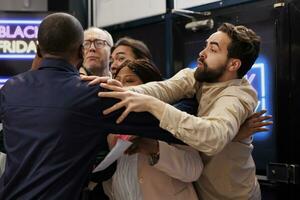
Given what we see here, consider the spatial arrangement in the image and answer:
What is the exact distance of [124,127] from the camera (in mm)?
1430

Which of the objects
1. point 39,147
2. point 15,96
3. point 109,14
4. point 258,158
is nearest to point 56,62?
point 15,96

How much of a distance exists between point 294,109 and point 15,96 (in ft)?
5.66

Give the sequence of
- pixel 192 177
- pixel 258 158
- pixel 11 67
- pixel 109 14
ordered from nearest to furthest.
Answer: pixel 192 177 < pixel 258 158 < pixel 11 67 < pixel 109 14

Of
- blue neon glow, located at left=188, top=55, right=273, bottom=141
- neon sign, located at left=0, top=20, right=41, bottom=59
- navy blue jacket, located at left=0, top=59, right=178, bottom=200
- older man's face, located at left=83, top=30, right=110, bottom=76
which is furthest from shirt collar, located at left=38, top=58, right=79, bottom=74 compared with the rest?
neon sign, located at left=0, top=20, right=41, bottom=59

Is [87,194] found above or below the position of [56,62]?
below

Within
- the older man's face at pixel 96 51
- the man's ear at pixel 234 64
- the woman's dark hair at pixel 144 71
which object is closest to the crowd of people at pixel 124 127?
the man's ear at pixel 234 64

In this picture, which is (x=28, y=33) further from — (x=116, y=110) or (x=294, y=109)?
(x=116, y=110)

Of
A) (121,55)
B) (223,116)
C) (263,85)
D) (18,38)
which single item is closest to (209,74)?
(223,116)

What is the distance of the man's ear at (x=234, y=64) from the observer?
1.67 meters

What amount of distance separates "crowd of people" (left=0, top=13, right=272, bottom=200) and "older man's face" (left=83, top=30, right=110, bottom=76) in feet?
3.40

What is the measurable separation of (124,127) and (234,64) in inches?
20.0

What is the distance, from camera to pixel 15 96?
1.44 m

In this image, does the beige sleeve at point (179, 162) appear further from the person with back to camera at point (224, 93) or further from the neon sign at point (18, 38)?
the neon sign at point (18, 38)

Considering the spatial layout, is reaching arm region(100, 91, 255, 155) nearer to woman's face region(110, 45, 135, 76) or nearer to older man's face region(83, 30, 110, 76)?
woman's face region(110, 45, 135, 76)
